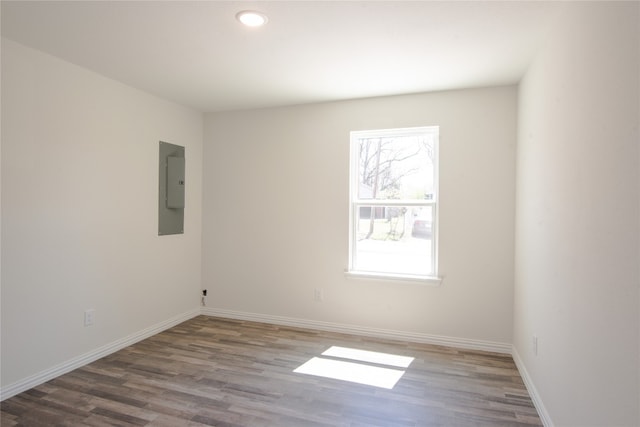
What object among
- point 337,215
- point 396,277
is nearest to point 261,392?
point 396,277

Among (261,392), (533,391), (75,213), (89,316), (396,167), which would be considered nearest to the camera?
(533,391)

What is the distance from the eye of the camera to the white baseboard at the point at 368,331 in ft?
10.8

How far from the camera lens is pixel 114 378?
8.82 feet

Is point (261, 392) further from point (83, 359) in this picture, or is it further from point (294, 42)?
point (294, 42)

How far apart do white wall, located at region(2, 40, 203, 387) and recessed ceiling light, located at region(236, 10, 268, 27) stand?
162 centimetres

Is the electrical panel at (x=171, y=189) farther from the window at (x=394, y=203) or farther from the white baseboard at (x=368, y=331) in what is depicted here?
the window at (x=394, y=203)

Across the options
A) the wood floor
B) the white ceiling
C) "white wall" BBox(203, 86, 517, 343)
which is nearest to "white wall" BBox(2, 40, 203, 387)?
the white ceiling

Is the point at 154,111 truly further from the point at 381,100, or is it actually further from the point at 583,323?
the point at 583,323

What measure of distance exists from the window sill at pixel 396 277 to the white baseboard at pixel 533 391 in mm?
862

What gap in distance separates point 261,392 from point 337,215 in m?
1.86

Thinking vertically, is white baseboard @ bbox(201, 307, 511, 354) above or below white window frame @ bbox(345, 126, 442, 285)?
below

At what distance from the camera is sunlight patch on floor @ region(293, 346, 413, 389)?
2699 mm

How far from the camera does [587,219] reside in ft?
5.24

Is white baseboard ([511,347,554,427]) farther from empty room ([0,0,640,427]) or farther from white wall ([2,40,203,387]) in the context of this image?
white wall ([2,40,203,387])
